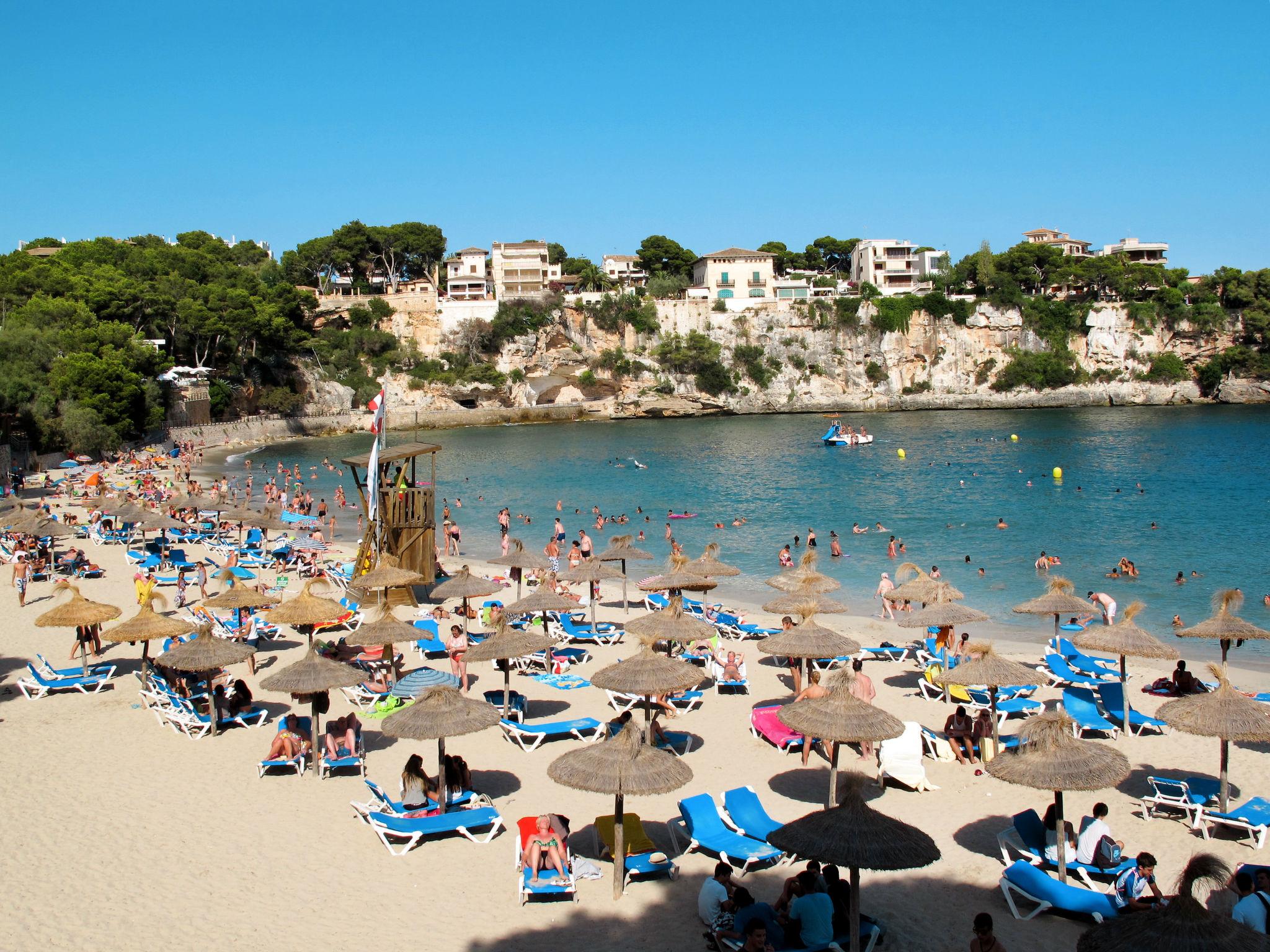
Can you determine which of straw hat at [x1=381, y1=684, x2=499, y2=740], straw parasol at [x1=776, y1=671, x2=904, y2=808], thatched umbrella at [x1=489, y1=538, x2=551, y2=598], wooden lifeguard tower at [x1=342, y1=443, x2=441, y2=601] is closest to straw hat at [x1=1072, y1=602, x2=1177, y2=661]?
straw parasol at [x1=776, y1=671, x2=904, y2=808]

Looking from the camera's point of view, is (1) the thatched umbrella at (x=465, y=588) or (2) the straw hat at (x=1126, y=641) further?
(1) the thatched umbrella at (x=465, y=588)

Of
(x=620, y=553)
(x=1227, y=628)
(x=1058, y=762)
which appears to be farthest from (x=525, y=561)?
(x=1058, y=762)

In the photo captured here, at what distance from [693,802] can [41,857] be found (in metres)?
5.53

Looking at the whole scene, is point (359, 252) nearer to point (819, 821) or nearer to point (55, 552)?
point (55, 552)

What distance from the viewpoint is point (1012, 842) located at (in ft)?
25.5

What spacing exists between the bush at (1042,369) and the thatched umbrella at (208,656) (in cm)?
8408

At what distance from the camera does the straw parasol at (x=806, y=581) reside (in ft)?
50.5

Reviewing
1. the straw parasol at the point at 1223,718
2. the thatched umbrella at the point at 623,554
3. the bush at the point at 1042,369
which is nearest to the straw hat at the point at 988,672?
the straw parasol at the point at 1223,718

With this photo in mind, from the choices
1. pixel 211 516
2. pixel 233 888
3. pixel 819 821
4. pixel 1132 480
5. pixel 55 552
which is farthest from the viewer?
pixel 1132 480

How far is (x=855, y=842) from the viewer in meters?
5.96

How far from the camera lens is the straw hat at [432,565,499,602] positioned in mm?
14758

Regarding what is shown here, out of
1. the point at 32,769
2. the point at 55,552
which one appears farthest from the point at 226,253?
the point at 32,769

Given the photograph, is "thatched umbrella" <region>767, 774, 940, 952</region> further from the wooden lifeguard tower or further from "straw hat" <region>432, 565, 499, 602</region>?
the wooden lifeguard tower

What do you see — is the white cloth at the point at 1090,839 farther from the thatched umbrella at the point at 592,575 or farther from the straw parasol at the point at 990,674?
the thatched umbrella at the point at 592,575
